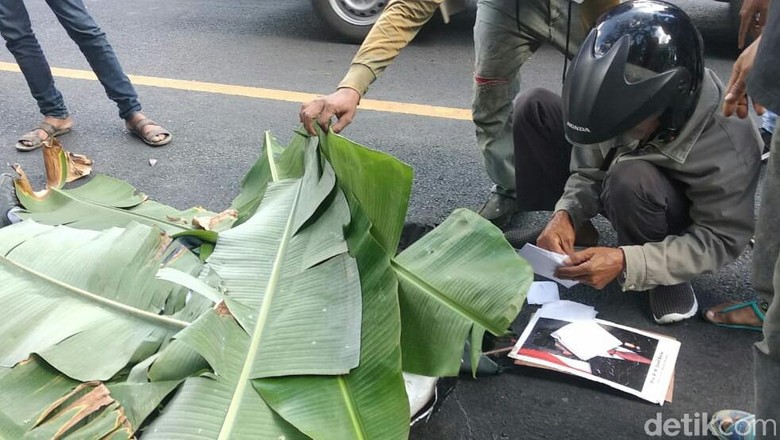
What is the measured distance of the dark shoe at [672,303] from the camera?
2176 mm

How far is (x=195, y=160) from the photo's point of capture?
339cm

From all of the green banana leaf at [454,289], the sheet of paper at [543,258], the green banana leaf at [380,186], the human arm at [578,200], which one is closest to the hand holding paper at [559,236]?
the human arm at [578,200]

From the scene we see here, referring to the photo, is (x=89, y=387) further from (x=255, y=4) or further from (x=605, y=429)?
(x=255, y=4)

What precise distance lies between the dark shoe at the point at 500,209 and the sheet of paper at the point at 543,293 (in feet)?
1.38

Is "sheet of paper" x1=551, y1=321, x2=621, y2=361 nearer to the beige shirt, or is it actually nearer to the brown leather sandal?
the beige shirt

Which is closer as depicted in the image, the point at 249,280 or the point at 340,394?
the point at 340,394

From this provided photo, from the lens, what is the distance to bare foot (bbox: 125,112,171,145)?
11.6 ft

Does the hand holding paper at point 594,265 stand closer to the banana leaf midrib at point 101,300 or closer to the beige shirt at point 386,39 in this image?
the beige shirt at point 386,39

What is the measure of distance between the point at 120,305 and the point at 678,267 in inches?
59.8

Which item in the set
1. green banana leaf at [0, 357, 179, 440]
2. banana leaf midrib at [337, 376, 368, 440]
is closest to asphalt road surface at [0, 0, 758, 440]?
banana leaf midrib at [337, 376, 368, 440]

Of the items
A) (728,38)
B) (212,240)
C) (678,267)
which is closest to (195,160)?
(212,240)

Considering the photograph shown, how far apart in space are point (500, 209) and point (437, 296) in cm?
121

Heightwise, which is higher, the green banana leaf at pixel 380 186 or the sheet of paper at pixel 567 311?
the green banana leaf at pixel 380 186

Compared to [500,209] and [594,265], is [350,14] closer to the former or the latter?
[500,209]
